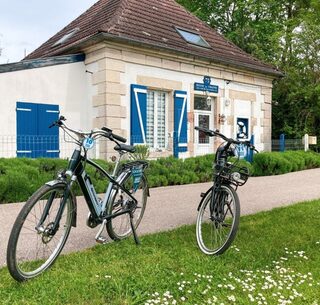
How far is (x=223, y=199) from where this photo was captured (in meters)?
4.21

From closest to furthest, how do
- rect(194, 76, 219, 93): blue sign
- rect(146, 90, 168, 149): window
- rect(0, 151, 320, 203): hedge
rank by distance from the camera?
→ rect(0, 151, 320, 203): hedge < rect(146, 90, 168, 149): window < rect(194, 76, 219, 93): blue sign

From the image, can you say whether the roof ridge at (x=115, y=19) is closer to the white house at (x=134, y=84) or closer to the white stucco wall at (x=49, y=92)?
the white house at (x=134, y=84)

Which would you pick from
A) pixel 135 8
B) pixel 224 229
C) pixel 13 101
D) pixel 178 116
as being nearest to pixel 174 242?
pixel 224 229

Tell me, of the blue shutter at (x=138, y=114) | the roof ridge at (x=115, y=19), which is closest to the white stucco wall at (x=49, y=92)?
the blue shutter at (x=138, y=114)

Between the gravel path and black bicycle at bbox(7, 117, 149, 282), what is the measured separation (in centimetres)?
55

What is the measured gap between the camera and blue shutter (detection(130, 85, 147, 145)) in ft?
39.8

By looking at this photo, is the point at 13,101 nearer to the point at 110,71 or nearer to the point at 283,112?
the point at 110,71

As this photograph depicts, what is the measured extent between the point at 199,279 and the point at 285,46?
18977mm

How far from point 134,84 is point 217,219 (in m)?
8.56

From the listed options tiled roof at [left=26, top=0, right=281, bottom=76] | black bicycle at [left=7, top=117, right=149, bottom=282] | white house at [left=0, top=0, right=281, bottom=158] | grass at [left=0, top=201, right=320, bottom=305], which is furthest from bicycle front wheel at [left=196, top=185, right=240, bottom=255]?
tiled roof at [left=26, top=0, right=281, bottom=76]

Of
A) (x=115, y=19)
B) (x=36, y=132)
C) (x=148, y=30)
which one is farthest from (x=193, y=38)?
(x=36, y=132)

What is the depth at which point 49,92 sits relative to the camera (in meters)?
11.6

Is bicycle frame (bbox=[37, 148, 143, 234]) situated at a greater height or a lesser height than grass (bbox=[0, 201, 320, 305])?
greater

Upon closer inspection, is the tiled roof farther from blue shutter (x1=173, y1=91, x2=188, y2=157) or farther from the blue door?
the blue door
